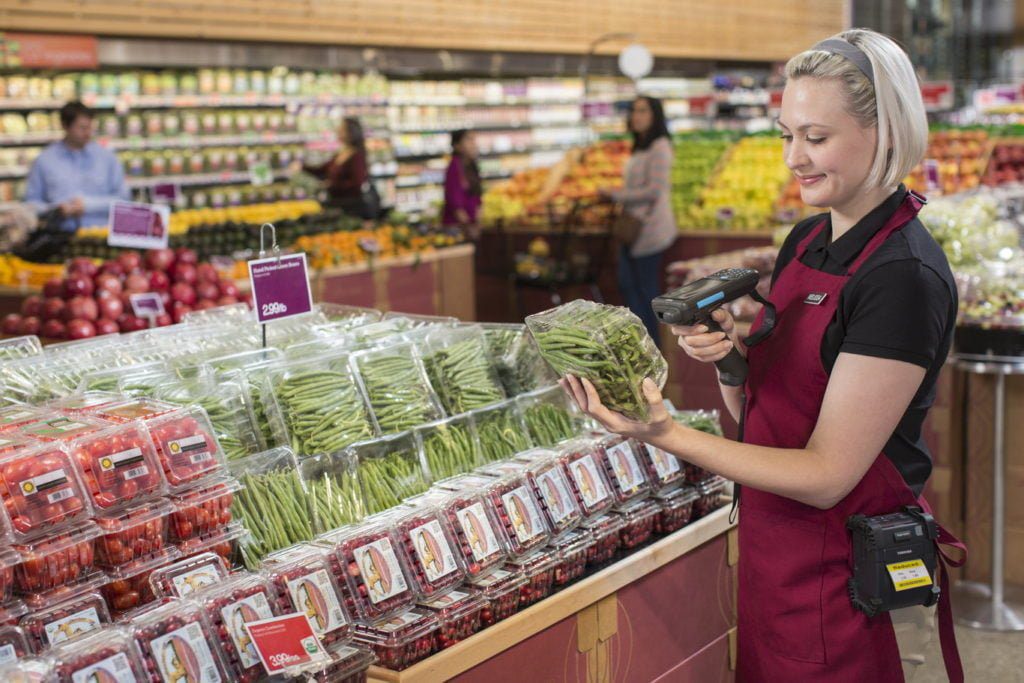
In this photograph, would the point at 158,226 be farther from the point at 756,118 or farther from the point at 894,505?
the point at 756,118

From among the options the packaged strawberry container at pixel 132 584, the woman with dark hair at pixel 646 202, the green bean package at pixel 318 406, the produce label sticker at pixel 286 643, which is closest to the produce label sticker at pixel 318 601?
the produce label sticker at pixel 286 643

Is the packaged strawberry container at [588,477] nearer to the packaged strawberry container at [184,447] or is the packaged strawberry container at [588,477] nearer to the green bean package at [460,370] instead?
the green bean package at [460,370]

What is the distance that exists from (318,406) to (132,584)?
665 millimetres

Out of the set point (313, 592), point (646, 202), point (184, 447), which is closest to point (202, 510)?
point (184, 447)

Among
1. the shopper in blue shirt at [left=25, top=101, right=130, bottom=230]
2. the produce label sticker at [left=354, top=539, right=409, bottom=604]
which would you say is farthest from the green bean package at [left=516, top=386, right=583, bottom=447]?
the shopper in blue shirt at [left=25, top=101, right=130, bottom=230]

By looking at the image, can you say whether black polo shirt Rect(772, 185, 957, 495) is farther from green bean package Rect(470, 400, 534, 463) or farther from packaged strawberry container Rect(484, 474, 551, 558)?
green bean package Rect(470, 400, 534, 463)

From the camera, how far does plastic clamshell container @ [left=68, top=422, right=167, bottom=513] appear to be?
1812 millimetres

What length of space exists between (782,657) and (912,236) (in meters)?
0.77

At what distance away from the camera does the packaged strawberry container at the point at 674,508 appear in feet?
8.48

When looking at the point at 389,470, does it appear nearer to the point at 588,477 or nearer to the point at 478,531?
the point at 478,531

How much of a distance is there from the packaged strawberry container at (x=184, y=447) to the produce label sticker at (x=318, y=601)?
0.86 ft

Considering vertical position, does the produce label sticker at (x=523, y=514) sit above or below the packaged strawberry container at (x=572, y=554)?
above

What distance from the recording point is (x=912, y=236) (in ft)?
5.85

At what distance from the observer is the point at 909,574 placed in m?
1.87
